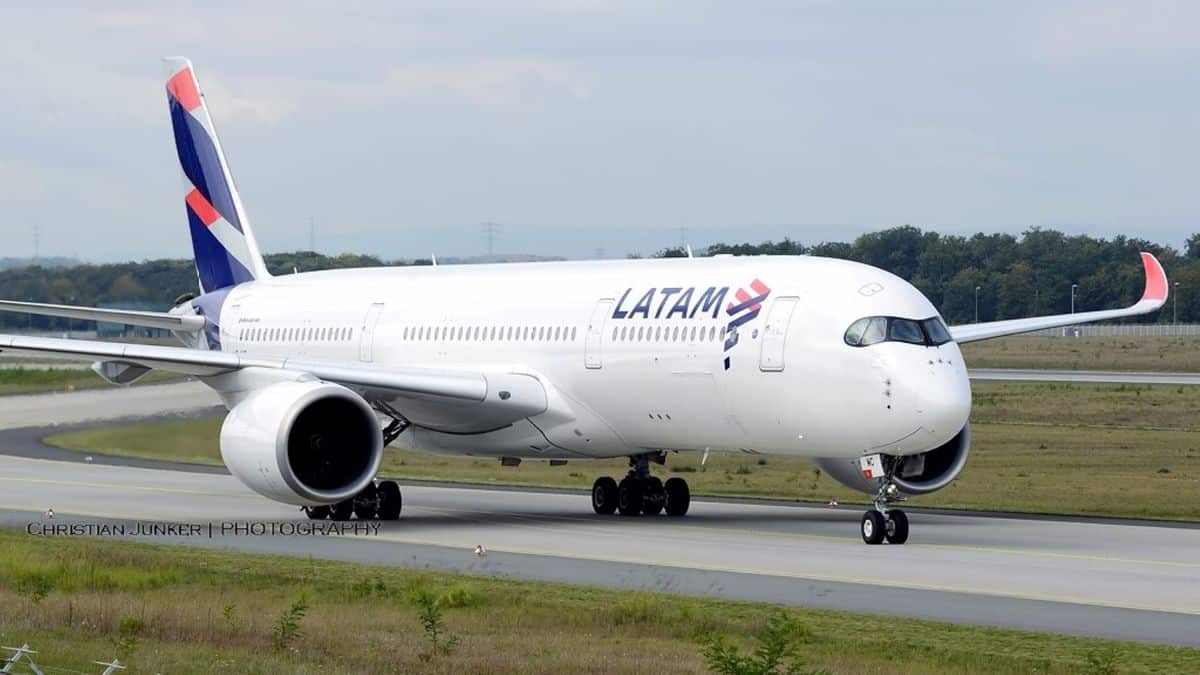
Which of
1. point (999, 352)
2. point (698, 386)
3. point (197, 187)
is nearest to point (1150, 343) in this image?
point (999, 352)

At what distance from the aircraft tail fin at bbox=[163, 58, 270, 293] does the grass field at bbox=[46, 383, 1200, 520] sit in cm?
565

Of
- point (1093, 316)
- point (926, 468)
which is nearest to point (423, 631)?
point (926, 468)

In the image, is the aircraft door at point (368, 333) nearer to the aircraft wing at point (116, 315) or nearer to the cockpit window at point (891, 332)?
the aircraft wing at point (116, 315)

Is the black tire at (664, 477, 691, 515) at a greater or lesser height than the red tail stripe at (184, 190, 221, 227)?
lesser

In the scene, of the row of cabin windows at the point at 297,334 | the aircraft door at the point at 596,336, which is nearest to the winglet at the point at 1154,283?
the aircraft door at the point at 596,336

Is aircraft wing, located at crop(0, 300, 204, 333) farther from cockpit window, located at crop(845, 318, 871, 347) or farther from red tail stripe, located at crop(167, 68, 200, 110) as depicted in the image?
cockpit window, located at crop(845, 318, 871, 347)

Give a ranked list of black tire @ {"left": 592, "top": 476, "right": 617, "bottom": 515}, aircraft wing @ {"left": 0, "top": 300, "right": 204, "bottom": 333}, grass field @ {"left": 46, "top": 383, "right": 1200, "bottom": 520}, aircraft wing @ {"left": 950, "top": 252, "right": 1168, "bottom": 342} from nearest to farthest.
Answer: black tire @ {"left": 592, "top": 476, "right": 617, "bottom": 515}, aircraft wing @ {"left": 950, "top": 252, "right": 1168, "bottom": 342}, grass field @ {"left": 46, "top": 383, "right": 1200, "bottom": 520}, aircraft wing @ {"left": 0, "top": 300, "right": 204, "bottom": 333}

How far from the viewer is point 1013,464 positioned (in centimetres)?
4197

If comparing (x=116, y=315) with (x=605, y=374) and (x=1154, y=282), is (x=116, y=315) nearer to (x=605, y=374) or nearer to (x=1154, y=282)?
(x=605, y=374)

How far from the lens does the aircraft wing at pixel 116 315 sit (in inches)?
1330

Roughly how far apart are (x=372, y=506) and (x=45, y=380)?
41088 mm

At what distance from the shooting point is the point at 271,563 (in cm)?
2347

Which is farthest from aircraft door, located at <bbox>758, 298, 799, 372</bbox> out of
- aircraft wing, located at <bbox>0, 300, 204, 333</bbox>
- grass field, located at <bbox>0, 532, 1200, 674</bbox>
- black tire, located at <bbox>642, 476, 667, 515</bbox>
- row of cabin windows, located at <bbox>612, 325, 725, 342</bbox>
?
aircraft wing, located at <bbox>0, 300, 204, 333</bbox>

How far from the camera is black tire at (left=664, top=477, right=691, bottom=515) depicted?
1239 inches
